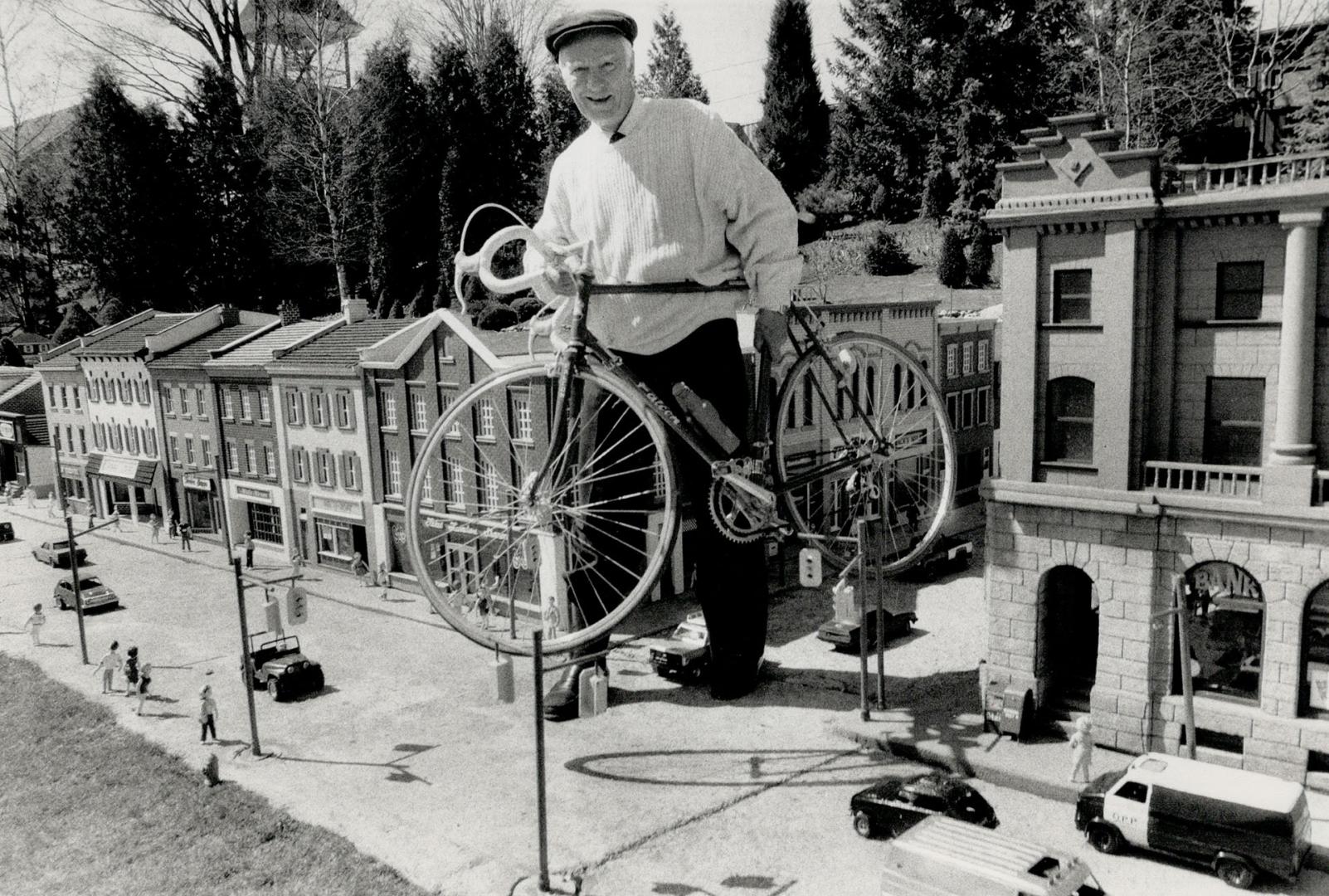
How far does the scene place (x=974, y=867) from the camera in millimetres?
18922

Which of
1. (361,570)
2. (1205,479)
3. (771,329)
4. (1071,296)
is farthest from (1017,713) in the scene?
(361,570)

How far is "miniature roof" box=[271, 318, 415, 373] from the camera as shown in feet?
145

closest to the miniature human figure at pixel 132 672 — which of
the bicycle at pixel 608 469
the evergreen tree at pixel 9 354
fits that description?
the bicycle at pixel 608 469

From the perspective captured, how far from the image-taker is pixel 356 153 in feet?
199

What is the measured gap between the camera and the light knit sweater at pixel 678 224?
408 inches

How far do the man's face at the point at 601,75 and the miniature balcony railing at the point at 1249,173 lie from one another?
57.1ft

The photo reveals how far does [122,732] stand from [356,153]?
39167 millimetres

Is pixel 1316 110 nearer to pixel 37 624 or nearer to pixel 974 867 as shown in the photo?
pixel 974 867

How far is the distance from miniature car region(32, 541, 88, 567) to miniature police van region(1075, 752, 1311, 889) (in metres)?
49.5

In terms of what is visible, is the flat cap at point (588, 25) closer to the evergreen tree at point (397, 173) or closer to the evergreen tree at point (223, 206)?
the evergreen tree at point (397, 173)

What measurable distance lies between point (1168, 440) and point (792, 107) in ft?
184

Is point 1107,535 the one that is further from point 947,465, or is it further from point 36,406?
point 36,406

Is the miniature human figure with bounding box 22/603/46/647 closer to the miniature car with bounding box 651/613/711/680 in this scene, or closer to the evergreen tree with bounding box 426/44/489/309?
the miniature car with bounding box 651/613/711/680

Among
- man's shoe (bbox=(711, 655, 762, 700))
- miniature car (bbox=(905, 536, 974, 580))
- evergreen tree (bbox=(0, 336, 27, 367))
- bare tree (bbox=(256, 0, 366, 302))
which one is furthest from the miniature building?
evergreen tree (bbox=(0, 336, 27, 367))
